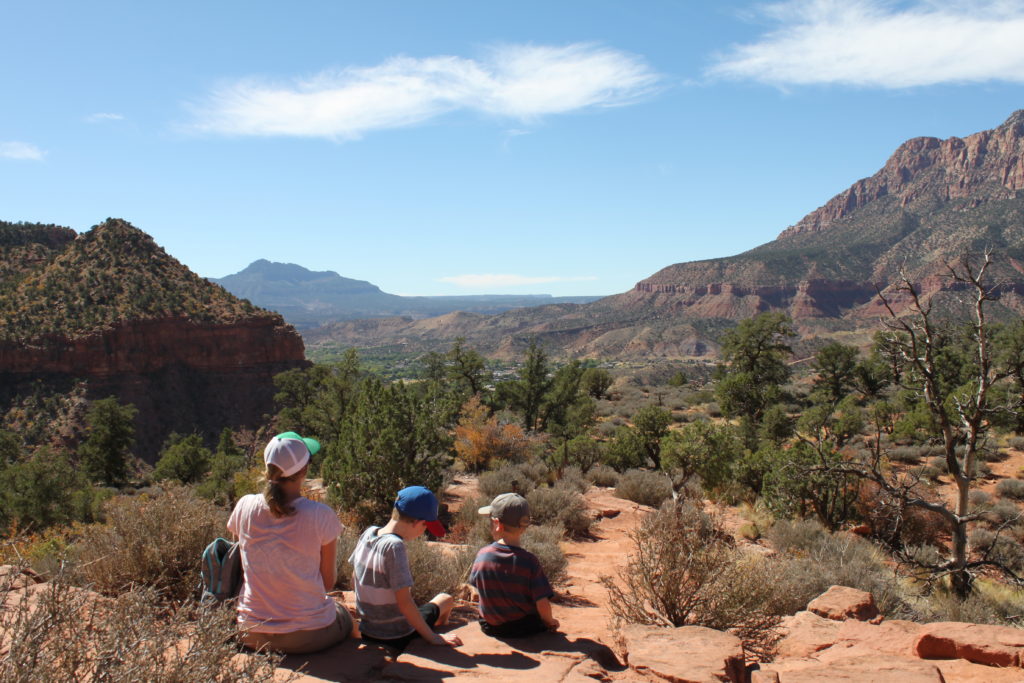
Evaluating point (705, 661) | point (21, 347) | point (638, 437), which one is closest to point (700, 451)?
point (638, 437)

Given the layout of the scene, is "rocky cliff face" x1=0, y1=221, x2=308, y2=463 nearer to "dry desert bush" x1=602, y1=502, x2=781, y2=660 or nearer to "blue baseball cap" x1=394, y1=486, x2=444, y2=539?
"blue baseball cap" x1=394, y1=486, x2=444, y2=539

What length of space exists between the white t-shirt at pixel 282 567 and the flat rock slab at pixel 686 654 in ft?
7.25

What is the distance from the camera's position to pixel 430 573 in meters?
5.79

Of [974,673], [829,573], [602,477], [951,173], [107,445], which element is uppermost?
[951,173]

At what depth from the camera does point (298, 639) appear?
12.6 feet

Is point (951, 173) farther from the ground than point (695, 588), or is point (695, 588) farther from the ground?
point (951, 173)

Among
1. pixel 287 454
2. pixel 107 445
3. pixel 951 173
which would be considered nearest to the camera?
pixel 287 454

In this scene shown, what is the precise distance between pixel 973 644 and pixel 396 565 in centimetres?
422

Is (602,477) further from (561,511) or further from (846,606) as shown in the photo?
(846,606)

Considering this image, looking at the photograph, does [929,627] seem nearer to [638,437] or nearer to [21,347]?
[638,437]

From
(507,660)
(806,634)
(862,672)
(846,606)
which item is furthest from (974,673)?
(507,660)

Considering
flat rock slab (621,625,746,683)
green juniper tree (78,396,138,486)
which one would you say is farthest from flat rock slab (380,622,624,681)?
green juniper tree (78,396,138,486)

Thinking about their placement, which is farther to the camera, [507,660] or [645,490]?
[645,490]

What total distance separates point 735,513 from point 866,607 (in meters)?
7.46
